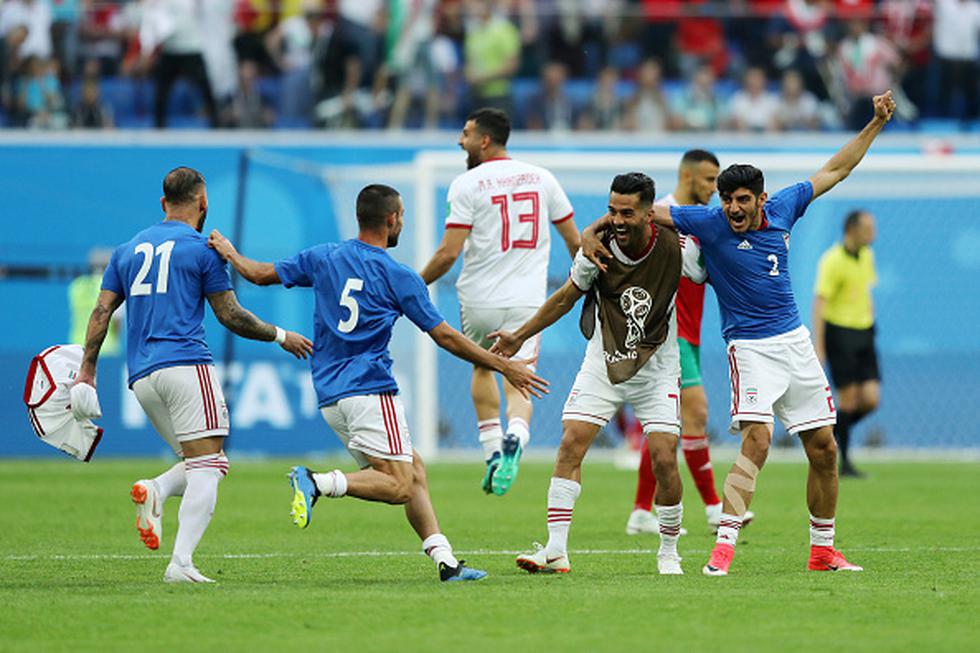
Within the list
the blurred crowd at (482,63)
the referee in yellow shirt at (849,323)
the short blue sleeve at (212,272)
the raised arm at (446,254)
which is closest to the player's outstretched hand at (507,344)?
the short blue sleeve at (212,272)

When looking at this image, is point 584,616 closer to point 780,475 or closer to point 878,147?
point 780,475

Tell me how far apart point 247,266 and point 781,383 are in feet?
9.56

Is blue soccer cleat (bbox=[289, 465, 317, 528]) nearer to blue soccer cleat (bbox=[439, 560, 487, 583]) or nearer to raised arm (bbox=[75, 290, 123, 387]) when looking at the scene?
blue soccer cleat (bbox=[439, 560, 487, 583])

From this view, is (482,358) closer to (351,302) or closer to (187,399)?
(351,302)

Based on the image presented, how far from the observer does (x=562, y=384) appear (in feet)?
67.0

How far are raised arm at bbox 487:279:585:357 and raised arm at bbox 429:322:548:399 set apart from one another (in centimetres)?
33

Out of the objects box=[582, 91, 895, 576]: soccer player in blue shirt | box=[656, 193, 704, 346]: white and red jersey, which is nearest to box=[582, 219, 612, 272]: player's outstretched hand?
box=[582, 91, 895, 576]: soccer player in blue shirt

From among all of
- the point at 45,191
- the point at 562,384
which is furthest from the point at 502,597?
the point at 45,191

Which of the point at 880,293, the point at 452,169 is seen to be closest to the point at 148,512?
the point at 452,169

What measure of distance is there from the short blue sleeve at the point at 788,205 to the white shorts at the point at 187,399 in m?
3.10

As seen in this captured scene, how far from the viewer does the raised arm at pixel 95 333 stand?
8.79 meters

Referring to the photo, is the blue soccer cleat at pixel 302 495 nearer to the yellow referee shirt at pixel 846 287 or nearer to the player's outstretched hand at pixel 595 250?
the player's outstretched hand at pixel 595 250

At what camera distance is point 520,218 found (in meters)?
12.0

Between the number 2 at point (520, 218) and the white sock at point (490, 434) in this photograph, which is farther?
the number 2 at point (520, 218)
